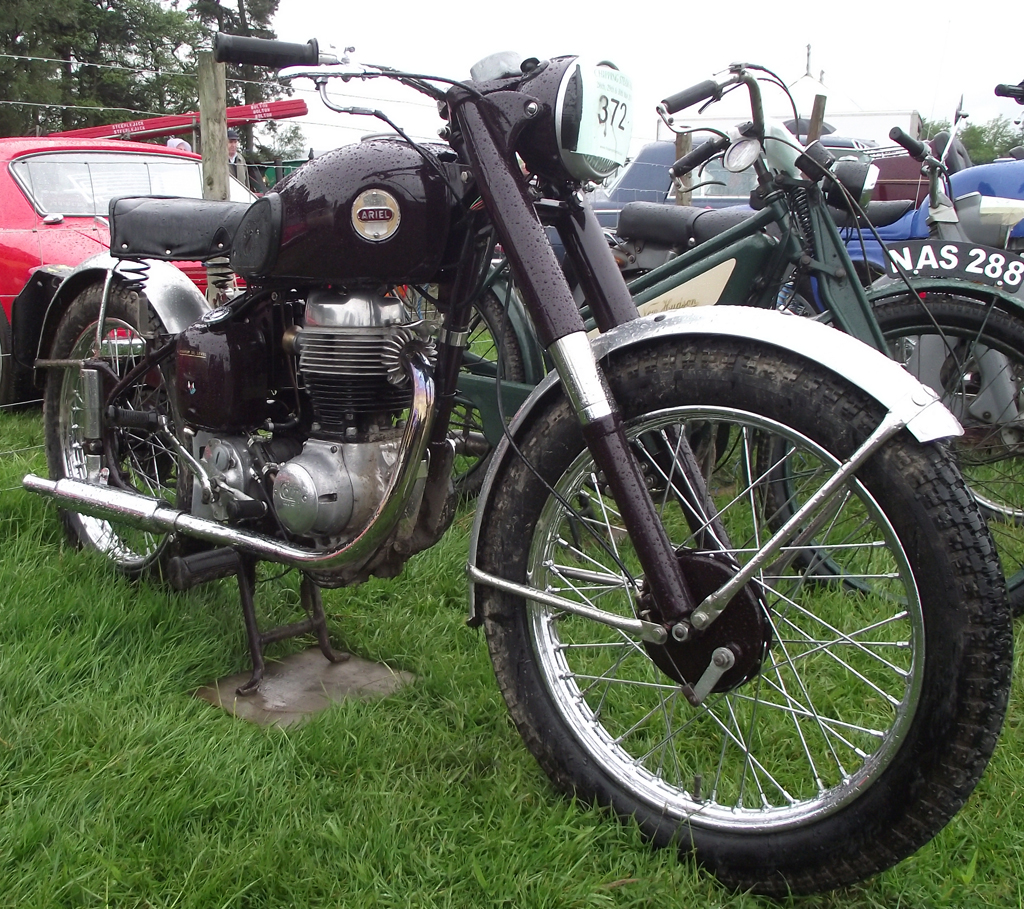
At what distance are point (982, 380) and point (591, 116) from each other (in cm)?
204

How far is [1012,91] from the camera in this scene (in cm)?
450

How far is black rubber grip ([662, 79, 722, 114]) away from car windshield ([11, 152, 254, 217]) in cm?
359

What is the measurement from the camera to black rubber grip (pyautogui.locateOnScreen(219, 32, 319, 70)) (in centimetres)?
187

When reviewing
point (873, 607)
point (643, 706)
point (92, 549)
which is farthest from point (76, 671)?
point (873, 607)

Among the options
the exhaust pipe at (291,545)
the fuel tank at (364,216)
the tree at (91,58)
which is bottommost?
the exhaust pipe at (291,545)

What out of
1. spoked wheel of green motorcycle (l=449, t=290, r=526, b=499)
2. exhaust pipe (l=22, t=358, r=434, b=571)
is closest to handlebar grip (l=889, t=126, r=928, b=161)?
spoked wheel of green motorcycle (l=449, t=290, r=526, b=499)

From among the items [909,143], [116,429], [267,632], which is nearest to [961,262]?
[909,143]

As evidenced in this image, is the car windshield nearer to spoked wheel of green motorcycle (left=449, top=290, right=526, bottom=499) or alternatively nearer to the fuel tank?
spoked wheel of green motorcycle (left=449, top=290, right=526, bottom=499)

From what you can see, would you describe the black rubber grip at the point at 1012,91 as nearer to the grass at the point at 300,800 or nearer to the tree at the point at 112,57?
the grass at the point at 300,800

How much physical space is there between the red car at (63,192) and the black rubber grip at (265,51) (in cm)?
302

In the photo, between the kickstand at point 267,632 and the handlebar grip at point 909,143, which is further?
the handlebar grip at point 909,143

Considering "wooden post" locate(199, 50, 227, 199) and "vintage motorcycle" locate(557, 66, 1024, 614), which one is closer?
"vintage motorcycle" locate(557, 66, 1024, 614)

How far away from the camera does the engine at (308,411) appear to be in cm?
214

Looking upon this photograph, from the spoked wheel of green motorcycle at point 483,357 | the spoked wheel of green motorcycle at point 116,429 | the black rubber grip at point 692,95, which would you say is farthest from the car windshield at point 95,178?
the black rubber grip at point 692,95
